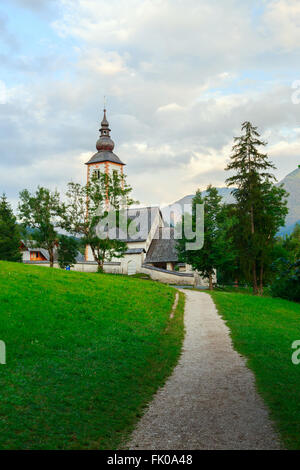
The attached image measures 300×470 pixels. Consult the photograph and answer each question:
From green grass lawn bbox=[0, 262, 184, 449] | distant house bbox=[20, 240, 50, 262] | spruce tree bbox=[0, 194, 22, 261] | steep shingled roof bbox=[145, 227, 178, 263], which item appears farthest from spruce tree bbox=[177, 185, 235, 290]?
distant house bbox=[20, 240, 50, 262]

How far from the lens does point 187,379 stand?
11.6 metres

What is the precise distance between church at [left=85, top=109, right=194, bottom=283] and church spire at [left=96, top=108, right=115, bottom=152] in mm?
1630

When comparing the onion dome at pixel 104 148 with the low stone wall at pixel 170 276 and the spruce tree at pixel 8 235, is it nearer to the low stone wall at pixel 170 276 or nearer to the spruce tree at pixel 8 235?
the spruce tree at pixel 8 235

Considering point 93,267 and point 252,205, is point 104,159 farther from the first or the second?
point 252,205

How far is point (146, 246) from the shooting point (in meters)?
62.7

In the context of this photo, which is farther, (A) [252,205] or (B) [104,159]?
(B) [104,159]

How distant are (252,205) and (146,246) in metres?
22.2

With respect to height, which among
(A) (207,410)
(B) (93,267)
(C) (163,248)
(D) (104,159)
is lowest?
(A) (207,410)

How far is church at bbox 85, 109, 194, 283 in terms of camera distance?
53.4 metres

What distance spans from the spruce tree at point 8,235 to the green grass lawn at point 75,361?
3037cm

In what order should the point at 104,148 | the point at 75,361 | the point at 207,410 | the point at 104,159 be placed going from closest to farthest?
the point at 207,410, the point at 75,361, the point at 104,159, the point at 104,148

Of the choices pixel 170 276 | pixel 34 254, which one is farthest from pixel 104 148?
pixel 170 276

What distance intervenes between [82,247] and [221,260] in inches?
585
